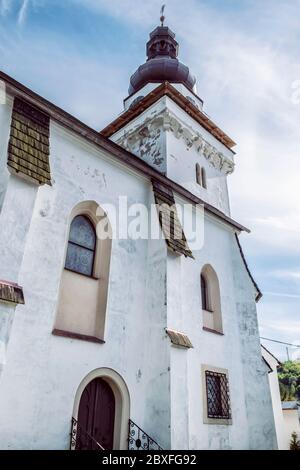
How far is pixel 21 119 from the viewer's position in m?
7.52

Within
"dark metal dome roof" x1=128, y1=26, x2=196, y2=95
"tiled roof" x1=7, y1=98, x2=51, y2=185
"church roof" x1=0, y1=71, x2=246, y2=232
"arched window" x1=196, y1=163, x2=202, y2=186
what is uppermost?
"dark metal dome roof" x1=128, y1=26, x2=196, y2=95

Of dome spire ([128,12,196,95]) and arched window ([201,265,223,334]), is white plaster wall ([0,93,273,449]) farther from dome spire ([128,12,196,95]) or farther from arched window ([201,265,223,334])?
dome spire ([128,12,196,95])

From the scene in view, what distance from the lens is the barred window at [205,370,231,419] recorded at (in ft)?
31.0

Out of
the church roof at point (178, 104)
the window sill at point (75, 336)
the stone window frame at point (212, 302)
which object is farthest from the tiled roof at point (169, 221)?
the church roof at point (178, 104)

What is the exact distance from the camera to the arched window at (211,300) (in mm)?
10969

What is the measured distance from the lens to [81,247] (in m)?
8.27

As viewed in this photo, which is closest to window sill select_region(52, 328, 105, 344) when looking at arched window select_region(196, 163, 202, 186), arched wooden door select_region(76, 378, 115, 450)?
arched wooden door select_region(76, 378, 115, 450)

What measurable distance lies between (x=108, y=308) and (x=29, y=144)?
156 inches

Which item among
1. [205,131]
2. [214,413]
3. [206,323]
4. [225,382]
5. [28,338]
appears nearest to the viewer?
[28,338]

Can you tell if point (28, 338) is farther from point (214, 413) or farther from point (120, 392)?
point (214, 413)

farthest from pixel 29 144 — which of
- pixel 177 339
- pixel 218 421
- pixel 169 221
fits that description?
pixel 218 421

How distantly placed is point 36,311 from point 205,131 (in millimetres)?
12762

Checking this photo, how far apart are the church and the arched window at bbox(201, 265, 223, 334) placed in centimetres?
5

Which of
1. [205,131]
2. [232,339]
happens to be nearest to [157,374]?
[232,339]
